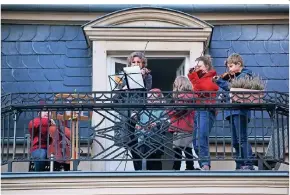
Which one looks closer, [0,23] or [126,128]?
[126,128]

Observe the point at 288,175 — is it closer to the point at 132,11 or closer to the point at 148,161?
the point at 148,161

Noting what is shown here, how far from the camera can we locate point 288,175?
12.2 metres

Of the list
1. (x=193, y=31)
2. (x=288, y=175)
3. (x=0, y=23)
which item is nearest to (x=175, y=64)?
(x=193, y=31)

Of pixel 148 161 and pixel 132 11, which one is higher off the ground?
pixel 132 11

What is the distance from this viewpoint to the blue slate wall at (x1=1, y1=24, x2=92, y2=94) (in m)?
14.6

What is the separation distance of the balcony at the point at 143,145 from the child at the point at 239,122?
1.6 inches

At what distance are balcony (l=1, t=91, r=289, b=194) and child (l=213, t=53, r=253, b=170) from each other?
0.13ft

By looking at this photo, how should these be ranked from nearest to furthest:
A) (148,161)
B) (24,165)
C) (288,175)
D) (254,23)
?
1. (288,175)
2. (148,161)
3. (24,165)
4. (254,23)

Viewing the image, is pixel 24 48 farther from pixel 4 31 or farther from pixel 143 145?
pixel 143 145

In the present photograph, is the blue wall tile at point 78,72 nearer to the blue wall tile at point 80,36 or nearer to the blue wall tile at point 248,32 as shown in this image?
the blue wall tile at point 80,36

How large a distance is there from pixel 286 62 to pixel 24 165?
3601 mm

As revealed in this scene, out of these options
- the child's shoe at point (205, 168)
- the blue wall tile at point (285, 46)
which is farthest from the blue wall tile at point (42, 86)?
the blue wall tile at point (285, 46)

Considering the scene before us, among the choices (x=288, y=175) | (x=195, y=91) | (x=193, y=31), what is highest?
(x=193, y=31)

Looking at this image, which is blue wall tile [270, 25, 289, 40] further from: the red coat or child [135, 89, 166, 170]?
the red coat
